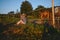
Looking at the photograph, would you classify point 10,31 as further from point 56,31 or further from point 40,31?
point 56,31

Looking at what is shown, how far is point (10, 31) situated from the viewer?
12414mm

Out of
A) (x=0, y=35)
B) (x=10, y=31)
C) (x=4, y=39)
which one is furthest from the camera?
(x=10, y=31)

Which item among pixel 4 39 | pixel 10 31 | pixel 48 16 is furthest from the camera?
pixel 48 16

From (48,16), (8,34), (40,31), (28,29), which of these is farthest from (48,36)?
(48,16)

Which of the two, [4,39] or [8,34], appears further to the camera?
[8,34]

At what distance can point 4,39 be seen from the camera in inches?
424

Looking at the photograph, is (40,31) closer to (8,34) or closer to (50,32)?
(50,32)

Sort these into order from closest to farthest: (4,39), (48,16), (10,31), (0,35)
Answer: (4,39) < (0,35) < (10,31) < (48,16)

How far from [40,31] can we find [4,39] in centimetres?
226

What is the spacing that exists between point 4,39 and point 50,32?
10.6 ft

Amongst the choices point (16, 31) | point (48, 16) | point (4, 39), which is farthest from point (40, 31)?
point (48, 16)

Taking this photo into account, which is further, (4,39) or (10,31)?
(10,31)

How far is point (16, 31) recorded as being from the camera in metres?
12.3

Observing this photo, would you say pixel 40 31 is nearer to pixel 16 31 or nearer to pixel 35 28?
pixel 35 28
